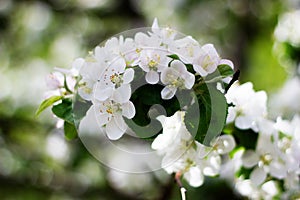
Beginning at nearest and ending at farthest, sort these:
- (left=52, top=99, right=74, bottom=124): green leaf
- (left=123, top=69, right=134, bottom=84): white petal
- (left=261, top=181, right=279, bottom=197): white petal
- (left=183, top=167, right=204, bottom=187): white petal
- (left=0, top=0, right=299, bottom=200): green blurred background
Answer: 1. (left=123, top=69, right=134, bottom=84): white petal
2. (left=52, top=99, right=74, bottom=124): green leaf
3. (left=183, top=167, right=204, bottom=187): white petal
4. (left=261, top=181, right=279, bottom=197): white petal
5. (left=0, top=0, right=299, bottom=200): green blurred background

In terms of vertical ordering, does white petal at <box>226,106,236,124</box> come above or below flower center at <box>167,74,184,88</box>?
above

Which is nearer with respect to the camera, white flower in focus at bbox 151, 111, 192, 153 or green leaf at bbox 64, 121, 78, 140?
white flower in focus at bbox 151, 111, 192, 153

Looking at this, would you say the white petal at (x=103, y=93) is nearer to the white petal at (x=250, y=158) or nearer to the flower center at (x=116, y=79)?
the flower center at (x=116, y=79)

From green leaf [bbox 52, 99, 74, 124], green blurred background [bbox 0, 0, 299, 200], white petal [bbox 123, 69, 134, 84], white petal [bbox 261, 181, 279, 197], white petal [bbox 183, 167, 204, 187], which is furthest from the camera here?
green blurred background [bbox 0, 0, 299, 200]

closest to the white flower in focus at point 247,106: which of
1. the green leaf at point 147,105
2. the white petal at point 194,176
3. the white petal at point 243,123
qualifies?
the white petal at point 243,123

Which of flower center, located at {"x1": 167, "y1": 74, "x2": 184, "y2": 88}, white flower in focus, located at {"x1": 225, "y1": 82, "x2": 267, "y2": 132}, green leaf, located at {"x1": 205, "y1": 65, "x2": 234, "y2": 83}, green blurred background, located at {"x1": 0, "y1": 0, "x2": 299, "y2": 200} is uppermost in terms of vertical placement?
green blurred background, located at {"x1": 0, "y1": 0, "x2": 299, "y2": 200}

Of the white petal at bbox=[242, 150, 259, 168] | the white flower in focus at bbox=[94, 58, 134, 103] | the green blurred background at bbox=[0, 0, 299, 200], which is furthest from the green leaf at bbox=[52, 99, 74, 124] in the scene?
the green blurred background at bbox=[0, 0, 299, 200]

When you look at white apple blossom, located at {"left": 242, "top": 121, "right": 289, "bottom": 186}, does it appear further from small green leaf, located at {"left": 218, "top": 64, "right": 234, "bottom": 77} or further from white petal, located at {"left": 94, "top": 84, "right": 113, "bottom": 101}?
white petal, located at {"left": 94, "top": 84, "right": 113, "bottom": 101}
